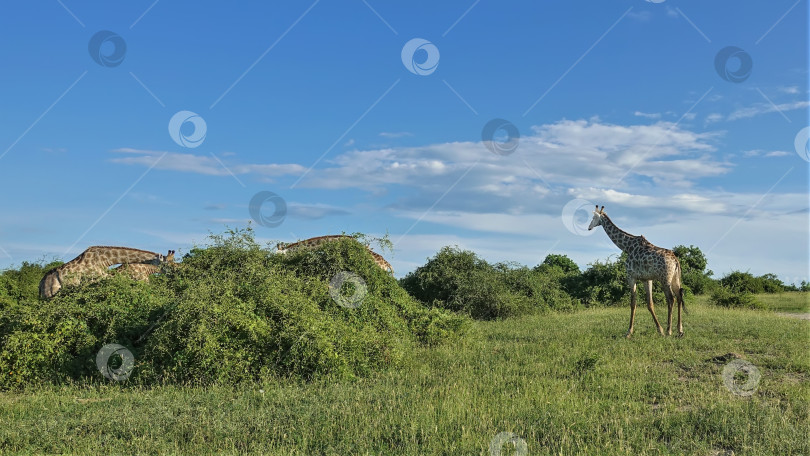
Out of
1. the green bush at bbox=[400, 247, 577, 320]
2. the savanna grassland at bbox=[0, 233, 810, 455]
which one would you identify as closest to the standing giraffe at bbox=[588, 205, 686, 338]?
the savanna grassland at bbox=[0, 233, 810, 455]

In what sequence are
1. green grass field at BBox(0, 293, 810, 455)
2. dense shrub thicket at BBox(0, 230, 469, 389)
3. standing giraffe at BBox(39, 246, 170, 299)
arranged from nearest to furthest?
green grass field at BBox(0, 293, 810, 455) → dense shrub thicket at BBox(0, 230, 469, 389) → standing giraffe at BBox(39, 246, 170, 299)

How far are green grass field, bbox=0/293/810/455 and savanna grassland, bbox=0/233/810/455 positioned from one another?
1.3 inches

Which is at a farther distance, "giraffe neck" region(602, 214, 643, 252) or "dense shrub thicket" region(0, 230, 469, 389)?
"giraffe neck" region(602, 214, 643, 252)

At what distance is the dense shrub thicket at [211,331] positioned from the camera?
34.2 feet

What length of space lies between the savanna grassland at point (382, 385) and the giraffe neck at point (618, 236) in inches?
101

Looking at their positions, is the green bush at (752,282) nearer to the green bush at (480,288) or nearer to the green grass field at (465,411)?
the green bush at (480,288)

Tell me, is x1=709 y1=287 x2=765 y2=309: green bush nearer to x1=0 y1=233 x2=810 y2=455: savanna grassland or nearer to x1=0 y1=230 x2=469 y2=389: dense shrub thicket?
x1=0 y1=233 x2=810 y2=455: savanna grassland

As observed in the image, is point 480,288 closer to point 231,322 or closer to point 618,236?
point 618,236

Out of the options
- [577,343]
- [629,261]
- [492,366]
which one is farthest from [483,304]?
[492,366]

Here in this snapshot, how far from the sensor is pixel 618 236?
17.8 metres

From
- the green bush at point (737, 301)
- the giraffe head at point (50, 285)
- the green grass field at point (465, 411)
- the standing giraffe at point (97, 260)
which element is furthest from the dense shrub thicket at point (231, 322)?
the green bush at point (737, 301)

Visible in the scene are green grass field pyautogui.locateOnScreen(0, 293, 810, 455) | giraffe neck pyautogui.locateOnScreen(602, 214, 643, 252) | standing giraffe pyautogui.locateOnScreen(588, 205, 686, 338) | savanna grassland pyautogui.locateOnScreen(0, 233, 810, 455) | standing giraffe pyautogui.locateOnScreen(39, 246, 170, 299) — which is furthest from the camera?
standing giraffe pyautogui.locateOnScreen(39, 246, 170, 299)

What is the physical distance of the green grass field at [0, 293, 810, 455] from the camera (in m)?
6.89

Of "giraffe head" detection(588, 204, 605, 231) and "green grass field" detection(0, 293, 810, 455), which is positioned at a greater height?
"giraffe head" detection(588, 204, 605, 231)
